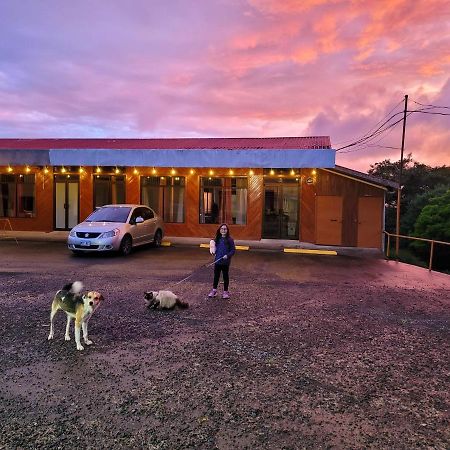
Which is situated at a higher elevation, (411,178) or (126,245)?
(411,178)

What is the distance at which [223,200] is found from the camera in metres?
19.3

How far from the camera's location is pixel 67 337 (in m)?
5.52

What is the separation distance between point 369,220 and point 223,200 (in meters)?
6.08

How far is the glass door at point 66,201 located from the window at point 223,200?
6.00m

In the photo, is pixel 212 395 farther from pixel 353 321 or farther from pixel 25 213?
pixel 25 213

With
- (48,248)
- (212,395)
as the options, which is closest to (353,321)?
(212,395)

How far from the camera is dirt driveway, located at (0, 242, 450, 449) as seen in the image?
344 centimetres

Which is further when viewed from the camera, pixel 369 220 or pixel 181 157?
pixel 369 220

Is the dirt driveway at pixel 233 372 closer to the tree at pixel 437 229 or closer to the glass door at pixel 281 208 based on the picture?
the glass door at pixel 281 208

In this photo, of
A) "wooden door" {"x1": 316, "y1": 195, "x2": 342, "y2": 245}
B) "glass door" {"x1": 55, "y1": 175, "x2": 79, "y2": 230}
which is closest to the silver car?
"glass door" {"x1": 55, "y1": 175, "x2": 79, "y2": 230}

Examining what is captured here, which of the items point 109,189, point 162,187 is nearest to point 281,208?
point 162,187

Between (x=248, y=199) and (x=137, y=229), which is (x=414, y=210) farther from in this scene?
(x=137, y=229)

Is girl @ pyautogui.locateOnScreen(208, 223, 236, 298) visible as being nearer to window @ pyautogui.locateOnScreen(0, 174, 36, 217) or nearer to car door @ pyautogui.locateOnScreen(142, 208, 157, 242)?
car door @ pyautogui.locateOnScreen(142, 208, 157, 242)

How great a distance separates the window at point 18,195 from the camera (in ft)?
68.2
